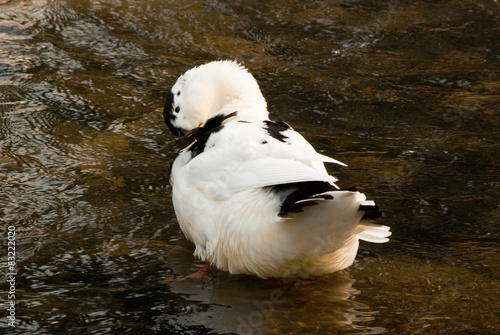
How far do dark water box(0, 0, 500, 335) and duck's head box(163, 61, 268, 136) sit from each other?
58 centimetres

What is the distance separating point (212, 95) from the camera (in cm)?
508

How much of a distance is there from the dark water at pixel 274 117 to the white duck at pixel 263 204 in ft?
0.77

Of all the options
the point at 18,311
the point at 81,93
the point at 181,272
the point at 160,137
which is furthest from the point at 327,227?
the point at 81,93

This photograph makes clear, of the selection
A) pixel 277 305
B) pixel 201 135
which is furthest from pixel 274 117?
pixel 277 305

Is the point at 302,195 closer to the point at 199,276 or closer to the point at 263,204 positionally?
the point at 263,204

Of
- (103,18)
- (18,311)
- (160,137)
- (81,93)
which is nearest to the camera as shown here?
(18,311)

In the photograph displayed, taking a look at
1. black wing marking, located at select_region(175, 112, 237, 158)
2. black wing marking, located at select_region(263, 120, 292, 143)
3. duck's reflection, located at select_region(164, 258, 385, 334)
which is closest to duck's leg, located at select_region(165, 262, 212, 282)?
duck's reflection, located at select_region(164, 258, 385, 334)

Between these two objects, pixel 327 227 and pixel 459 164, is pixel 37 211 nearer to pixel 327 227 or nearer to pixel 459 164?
pixel 327 227

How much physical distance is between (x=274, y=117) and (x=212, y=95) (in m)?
1.36

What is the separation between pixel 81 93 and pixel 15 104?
0.63m

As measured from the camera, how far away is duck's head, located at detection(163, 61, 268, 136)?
5.00m

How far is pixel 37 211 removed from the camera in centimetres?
471

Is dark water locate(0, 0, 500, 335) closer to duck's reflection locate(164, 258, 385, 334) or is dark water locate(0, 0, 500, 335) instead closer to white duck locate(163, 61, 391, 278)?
duck's reflection locate(164, 258, 385, 334)

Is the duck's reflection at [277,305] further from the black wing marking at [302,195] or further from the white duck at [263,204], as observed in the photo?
the black wing marking at [302,195]
